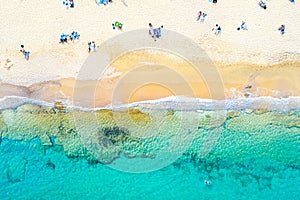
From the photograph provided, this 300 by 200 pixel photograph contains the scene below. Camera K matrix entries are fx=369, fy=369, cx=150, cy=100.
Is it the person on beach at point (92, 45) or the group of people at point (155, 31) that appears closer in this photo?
the group of people at point (155, 31)

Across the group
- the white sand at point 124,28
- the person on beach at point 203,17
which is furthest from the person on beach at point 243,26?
the person on beach at point 203,17

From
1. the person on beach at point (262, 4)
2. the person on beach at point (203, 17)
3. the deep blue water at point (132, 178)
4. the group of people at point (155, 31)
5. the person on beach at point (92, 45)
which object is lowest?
the deep blue water at point (132, 178)

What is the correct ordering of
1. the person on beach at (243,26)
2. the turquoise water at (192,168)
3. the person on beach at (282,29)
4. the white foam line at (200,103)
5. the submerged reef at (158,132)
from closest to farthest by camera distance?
1. the person on beach at (282,29)
2. the person on beach at (243,26)
3. the turquoise water at (192,168)
4. the white foam line at (200,103)
5. the submerged reef at (158,132)

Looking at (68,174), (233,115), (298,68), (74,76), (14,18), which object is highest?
(14,18)

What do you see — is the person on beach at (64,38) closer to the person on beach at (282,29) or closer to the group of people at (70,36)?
the group of people at (70,36)

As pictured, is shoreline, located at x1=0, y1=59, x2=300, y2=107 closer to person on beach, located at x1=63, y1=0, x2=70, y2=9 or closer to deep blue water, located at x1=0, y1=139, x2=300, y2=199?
deep blue water, located at x1=0, y1=139, x2=300, y2=199

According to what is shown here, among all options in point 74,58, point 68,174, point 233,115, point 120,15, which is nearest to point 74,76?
point 74,58

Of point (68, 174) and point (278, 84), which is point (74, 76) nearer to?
point (68, 174)

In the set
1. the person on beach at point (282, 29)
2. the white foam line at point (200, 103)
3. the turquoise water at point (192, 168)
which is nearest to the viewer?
the person on beach at point (282, 29)
